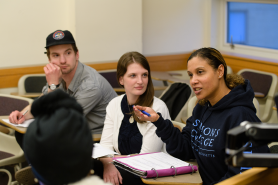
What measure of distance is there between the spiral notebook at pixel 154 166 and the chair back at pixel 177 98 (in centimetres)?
122

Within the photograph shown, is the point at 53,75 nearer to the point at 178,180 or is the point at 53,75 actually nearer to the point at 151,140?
the point at 151,140

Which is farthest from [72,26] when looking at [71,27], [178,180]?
[178,180]

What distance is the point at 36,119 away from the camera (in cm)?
81

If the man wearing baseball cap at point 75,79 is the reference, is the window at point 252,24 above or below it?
above

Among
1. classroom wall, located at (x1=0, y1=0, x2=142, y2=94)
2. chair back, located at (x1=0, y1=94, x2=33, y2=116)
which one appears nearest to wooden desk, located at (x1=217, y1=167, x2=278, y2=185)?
chair back, located at (x1=0, y1=94, x2=33, y2=116)

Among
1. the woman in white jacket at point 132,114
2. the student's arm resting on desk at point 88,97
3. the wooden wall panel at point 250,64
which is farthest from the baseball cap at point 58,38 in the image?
the wooden wall panel at point 250,64

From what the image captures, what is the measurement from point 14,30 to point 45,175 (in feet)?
11.6

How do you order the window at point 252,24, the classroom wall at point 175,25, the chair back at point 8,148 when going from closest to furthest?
1. the chair back at point 8,148
2. the window at point 252,24
3. the classroom wall at point 175,25

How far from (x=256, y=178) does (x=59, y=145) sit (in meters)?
0.68

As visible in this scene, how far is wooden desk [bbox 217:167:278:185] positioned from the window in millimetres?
3623

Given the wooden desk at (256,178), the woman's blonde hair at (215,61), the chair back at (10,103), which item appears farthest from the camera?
the chair back at (10,103)

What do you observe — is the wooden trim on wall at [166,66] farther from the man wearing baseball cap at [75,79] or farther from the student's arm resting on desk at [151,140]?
the student's arm resting on desk at [151,140]

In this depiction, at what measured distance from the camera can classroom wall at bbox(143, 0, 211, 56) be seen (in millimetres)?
4781

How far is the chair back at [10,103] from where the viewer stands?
9.20 ft
